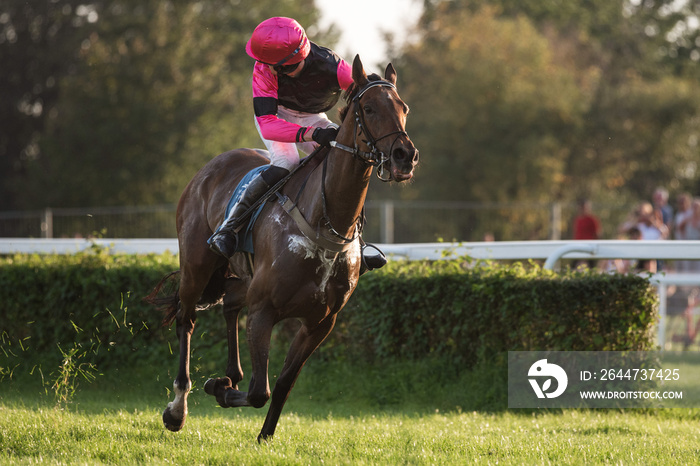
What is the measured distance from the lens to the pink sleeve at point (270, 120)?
517cm

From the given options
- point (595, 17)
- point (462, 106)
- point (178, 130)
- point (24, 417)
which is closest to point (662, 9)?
point (595, 17)

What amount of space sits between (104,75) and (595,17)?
74.6 feet

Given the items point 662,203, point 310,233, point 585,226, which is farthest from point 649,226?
point 310,233

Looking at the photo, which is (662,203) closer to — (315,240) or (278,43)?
(278,43)

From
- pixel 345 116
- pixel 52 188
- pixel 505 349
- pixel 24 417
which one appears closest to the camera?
pixel 345 116

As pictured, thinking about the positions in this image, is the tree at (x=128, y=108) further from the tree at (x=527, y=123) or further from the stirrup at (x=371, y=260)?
the stirrup at (x=371, y=260)

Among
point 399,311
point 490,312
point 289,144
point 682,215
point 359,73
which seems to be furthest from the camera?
point 682,215

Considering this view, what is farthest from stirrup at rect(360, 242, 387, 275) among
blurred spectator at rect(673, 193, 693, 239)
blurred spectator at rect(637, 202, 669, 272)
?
blurred spectator at rect(673, 193, 693, 239)

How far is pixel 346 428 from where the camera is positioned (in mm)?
5938

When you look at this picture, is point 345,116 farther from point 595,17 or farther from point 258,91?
point 595,17

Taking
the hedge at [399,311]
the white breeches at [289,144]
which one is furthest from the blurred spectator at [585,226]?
the white breeches at [289,144]

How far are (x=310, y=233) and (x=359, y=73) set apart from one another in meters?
0.95

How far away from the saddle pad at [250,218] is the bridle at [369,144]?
32.5 inches

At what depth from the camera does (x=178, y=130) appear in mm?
28078
